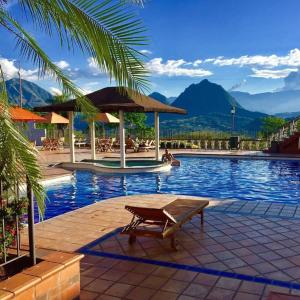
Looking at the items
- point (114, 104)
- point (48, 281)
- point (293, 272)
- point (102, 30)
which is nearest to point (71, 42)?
point (102, 30)

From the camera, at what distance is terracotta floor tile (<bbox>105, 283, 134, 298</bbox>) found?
378 centimetres

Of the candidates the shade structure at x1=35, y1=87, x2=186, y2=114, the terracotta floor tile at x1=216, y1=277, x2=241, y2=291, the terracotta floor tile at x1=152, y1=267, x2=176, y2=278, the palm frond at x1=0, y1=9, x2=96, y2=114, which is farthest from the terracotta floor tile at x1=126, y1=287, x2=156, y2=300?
the shade structure at x1=35, y1=87, x2=186, y2=114

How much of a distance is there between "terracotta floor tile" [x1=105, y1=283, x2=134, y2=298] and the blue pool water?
4.70m

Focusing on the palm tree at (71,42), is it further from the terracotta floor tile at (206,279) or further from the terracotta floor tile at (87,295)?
the terracotta floor tile at (206,279)

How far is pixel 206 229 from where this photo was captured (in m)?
6.13

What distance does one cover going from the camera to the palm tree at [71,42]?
8.70 feet

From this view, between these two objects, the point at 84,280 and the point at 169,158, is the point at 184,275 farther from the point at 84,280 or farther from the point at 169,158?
the point at 169,158

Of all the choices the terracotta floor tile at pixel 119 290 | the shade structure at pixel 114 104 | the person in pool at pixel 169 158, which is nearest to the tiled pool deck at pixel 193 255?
the terracotta floor tile at pixel 119 290

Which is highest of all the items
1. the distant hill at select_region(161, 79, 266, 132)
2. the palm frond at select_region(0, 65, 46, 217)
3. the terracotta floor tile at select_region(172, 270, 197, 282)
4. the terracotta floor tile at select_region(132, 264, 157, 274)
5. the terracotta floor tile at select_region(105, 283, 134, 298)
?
the distant hill at select_region(161, 79, 266, 132)

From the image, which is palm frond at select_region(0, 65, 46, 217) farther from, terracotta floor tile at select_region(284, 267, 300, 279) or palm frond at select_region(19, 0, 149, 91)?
terracotta floor tile at select_region(284, 267, 300, 279)

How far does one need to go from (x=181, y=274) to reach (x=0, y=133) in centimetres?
269

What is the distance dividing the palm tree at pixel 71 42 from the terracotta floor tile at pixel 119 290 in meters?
1.51

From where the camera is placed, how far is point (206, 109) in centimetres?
14212

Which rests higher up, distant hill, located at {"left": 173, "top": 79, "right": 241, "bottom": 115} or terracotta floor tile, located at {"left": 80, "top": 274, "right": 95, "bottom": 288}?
distant hill, located at {"left": 173, "top": 79, "right": 241, "bottom": 115}
